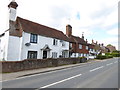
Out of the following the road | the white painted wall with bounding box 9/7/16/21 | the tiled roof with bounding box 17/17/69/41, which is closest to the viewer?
the road

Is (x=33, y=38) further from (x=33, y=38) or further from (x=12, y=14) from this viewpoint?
(x=12, y=14)

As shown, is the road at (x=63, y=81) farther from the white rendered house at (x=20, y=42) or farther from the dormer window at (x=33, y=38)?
the dormer window at (x=33, y=38)

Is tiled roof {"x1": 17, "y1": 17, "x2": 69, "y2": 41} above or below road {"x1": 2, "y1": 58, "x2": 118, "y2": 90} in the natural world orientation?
above

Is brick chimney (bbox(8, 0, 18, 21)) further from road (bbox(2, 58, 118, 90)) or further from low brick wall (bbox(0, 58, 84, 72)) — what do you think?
road (bbox(2, 58, 118, 90))

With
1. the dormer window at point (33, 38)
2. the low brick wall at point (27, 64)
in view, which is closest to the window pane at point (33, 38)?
the dormer window at point (33, 38)

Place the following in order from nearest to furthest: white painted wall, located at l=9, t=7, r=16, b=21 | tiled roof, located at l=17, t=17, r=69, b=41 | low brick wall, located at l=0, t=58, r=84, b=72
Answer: low brick wall, located at l=0, t=58, r=84, b=72 < white painted wall, located at l=9, t=7, r=16, b=21 < tiled roof, located at l=17, t=17, r=69, b=41

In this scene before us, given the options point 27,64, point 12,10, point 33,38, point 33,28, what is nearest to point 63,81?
point 27,64

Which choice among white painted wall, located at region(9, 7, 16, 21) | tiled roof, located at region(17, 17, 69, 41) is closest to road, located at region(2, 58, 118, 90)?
tiled roof, located at region(17, 17, 69, 41)

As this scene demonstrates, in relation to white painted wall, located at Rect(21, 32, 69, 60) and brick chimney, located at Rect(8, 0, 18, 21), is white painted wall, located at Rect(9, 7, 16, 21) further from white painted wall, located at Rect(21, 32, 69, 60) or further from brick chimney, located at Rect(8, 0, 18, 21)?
white painted wall, located at Rect(21, 32, 69, 60)

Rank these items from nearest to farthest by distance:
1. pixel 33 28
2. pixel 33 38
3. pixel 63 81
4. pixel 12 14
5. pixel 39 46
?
pixel 63 81
pixel 12 14
pixel 33 38
pixel 39 46
pixel 33 28

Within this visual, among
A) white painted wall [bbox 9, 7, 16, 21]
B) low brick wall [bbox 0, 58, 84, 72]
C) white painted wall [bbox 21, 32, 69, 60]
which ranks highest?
white painted wall [bbox 9, 7, 16, 21]

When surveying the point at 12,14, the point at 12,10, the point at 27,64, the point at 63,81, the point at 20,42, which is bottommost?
the point at 63,81

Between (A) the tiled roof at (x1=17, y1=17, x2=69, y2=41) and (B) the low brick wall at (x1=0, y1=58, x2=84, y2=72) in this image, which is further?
(A) the tiled roof at (x1=17, y1=17, x2=69, y2=41)

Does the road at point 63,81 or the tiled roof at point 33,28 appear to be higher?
the tiled roof at point 33,28
